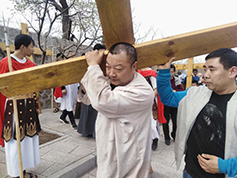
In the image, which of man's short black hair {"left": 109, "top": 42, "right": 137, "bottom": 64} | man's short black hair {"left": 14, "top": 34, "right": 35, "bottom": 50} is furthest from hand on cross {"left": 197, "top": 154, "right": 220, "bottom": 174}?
man's short black hair {"left": 14, "top": 34, "right": 35, "bottom": 50}

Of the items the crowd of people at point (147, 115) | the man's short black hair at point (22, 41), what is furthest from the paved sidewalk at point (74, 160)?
the man's short black hair at point (22, 41)

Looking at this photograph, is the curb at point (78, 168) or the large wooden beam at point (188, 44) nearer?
the large wooden beam at point (188, 44)

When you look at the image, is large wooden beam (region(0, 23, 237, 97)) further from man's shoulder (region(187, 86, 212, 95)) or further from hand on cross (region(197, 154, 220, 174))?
hand on cross (region(197, 154, 220, 174))

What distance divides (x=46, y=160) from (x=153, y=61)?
113 inches

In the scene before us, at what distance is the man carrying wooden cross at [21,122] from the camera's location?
2.17 meters

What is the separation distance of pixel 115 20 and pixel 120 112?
0.61m

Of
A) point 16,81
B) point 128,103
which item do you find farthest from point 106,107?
point 16,81

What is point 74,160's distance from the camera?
2.98m

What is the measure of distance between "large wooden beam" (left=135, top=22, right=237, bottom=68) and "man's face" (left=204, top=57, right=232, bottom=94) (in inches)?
5.0

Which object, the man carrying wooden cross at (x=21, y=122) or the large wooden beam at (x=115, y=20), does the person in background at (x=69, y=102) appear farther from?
the large wooden beam at (x=115, y=20)

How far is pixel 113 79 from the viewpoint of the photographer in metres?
1.07

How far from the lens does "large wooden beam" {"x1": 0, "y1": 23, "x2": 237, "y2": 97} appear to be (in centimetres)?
111

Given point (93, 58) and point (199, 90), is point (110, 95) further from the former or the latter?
point (199, 90)

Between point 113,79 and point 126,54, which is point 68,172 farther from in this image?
point 126,54
